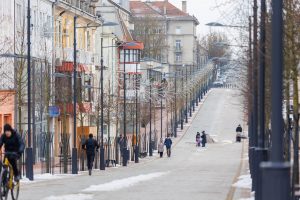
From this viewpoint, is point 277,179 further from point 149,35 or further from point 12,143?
point 149,35

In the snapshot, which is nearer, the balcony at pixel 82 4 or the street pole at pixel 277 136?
the street pole at pixel 277 136

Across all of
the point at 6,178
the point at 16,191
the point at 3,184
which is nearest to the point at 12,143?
the point at 6,178

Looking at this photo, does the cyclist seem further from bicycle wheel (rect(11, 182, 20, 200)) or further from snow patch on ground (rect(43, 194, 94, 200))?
snow patch on ground (rect(43, 194, 94, 200))

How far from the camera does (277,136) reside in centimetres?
1074

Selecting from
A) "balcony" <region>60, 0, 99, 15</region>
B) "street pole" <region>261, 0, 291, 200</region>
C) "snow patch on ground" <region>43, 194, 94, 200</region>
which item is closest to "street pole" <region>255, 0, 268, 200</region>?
"snow patch on ground" <region>43, 194, 94, 200</region>

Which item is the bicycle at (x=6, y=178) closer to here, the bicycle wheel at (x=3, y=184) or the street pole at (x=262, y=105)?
the bicycle wheel at (x=3, y=184)

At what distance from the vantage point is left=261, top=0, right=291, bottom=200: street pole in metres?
10.5

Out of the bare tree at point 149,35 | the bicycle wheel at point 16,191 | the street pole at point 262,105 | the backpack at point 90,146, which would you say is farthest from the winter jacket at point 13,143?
the bare tree at point 149,35

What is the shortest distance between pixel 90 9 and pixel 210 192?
66519 millimetres

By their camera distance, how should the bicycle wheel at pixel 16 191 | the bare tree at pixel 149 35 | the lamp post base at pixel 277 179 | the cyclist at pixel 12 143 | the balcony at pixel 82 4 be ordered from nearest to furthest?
the lamp post base at pixel 277 179 → the cyclist at pixel 12 143 → the bicycle wheel at pixel 16 191 → the balcony at pixel 82 4 → the bare tree at pixel 149 35

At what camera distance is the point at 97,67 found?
9294cm

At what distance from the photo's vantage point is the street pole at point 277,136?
10523mm

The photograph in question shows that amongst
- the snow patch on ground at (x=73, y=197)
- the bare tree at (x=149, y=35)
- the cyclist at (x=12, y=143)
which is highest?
the bare tree at (x=149, y=35)

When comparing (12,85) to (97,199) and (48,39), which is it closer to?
(48,39)
